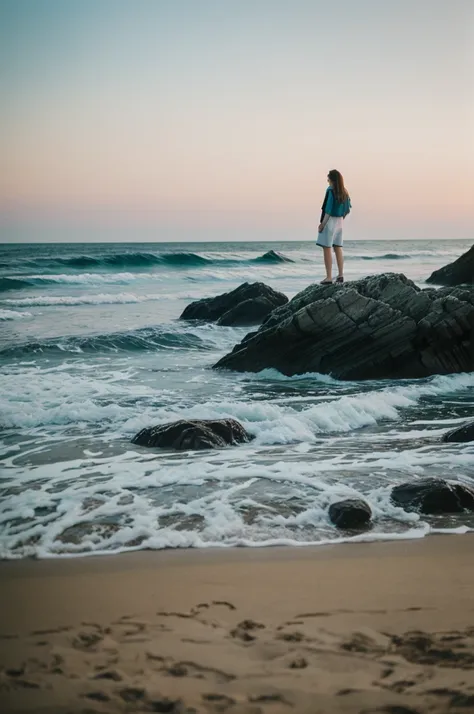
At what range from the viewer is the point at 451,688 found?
2.76 meters

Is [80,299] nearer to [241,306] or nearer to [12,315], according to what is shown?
[12,315]

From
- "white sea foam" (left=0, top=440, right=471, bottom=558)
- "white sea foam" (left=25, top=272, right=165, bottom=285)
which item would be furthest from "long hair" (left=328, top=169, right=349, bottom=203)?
"white sea foam" (left=25, top=272, right=165, bottom=285)

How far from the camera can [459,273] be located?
87.4 feet

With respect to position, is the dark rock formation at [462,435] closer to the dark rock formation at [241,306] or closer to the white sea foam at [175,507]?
the white sea foam at [175,507]

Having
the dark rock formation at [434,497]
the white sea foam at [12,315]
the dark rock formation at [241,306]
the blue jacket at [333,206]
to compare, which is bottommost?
the white sea foam at [12,315]

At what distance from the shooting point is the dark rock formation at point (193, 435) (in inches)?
277

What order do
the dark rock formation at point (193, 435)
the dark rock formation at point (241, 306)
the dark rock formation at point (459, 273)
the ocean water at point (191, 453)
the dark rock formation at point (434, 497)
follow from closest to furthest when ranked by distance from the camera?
the ocean water at point (191, 453) < the dark rock formation at point (434, 497) < the dark rock formation at point (193, 435) < the dark rock formation at point (241, 306) < the dark rock formation at point (459, 273)

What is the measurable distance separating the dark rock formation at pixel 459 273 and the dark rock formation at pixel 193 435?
20.0 m

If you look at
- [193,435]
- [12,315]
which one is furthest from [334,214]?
[12,315]

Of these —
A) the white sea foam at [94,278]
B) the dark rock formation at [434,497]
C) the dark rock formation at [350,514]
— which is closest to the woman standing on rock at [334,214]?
the dark rock formation at [434,497]

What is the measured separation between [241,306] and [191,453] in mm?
11771

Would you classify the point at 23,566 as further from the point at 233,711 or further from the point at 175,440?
the point at 175,440

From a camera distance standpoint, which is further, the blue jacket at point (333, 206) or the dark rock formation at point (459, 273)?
the dark rock formation at point (459, 273)

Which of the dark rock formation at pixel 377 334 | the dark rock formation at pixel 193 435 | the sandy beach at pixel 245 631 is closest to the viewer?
the sandy beach at pixel 245 631
